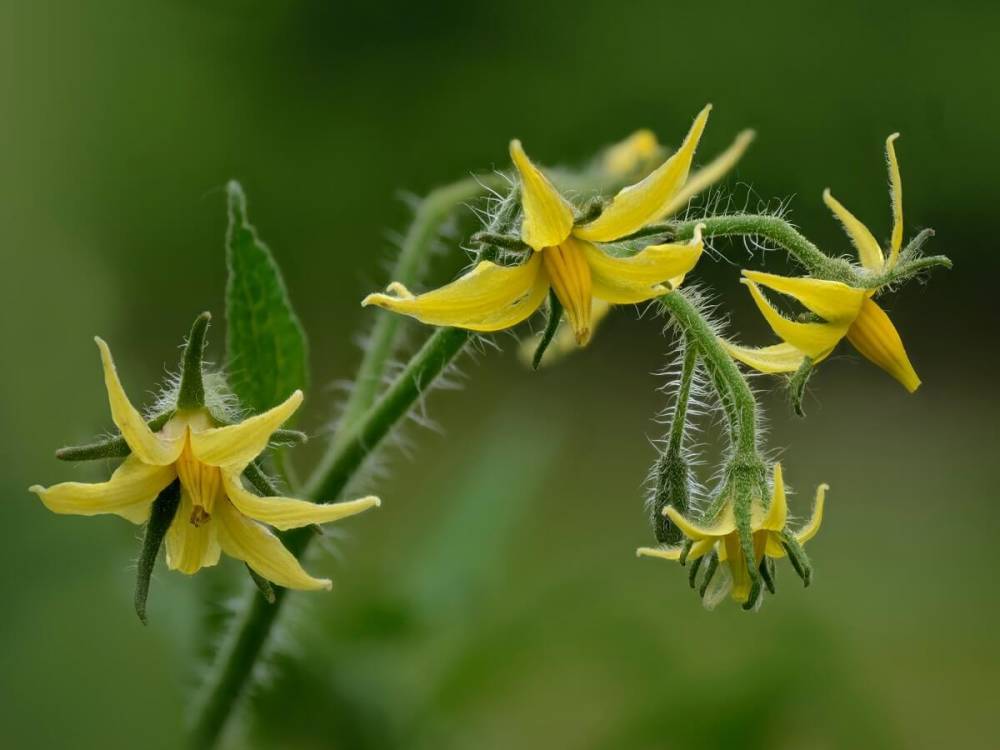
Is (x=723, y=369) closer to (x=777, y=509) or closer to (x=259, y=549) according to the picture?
(x=777, y=509)

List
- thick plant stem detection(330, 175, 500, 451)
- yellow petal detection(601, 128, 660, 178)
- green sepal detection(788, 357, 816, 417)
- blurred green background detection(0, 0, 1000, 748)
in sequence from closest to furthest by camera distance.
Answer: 1. green sepal detection(788, 357, 816, 417)
2. thick plant stem detection(330, 175, 500, 451)
3. yellow petal detection(601, 128, 660, 178)
4. blurred green background detection(0, 0, 1000, 748)

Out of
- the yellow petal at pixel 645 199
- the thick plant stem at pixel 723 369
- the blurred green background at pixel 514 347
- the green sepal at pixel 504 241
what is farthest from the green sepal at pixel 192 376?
the blurred green background at pixel 514 347

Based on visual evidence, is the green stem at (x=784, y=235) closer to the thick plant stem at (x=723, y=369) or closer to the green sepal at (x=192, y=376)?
the thick plant stem at (x=723, y=369)

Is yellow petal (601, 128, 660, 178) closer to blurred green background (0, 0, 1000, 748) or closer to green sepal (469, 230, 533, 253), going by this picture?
blurred green background (0, 0, 1000, 748)

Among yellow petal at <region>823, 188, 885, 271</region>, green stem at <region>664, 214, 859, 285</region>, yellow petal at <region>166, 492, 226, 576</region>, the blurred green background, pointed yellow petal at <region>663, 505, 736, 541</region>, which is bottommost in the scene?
the blurred green background

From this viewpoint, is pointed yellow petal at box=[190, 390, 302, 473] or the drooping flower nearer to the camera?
pointed yellow petal at box=[190, 390, 302, 473]

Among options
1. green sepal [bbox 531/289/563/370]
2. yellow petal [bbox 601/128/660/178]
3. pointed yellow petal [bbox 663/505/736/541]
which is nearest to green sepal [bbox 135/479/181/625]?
green sepal [bbox 531/289/563/370]

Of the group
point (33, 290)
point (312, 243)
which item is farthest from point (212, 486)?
point (312, 243)

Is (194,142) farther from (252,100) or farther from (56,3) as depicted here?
(56,3)
